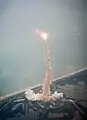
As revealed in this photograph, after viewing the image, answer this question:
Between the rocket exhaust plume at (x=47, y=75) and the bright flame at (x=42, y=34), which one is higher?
the bright flame at (x=42, y=34)

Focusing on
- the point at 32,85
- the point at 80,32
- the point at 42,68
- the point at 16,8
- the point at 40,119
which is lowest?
the point at 40,119

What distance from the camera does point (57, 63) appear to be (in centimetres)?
202

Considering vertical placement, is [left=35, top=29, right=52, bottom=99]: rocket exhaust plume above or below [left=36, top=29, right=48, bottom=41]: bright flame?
below

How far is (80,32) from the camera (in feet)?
6.72

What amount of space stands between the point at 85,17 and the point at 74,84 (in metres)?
0.53

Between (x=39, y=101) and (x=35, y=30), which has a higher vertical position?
(x=35, y=30)

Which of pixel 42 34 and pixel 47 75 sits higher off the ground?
pixel 42 34

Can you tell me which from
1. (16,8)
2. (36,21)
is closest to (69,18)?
(36,21)

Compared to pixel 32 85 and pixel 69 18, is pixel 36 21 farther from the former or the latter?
pixel 32 85

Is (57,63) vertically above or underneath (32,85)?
above

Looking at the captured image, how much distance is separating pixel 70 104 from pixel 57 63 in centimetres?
33

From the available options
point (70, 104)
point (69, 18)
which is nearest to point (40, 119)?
point (70, 104)

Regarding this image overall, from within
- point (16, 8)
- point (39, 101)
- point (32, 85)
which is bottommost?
point (39, 101)

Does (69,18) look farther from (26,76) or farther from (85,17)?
(26,76)
